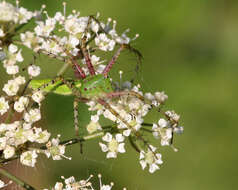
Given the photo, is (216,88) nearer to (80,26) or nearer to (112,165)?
(112,165)

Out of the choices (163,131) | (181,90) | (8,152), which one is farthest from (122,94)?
(181,90)

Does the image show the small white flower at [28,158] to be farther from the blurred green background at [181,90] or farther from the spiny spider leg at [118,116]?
the blurred green background at [181,90]

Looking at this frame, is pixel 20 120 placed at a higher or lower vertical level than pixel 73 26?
lower

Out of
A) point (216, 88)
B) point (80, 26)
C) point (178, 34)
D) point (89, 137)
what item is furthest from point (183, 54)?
point (89, 137)

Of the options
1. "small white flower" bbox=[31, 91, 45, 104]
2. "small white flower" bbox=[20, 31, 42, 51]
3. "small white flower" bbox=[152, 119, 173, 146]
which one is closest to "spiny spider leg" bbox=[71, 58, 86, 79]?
"small white flower" bbox=[20, 31, 42, 51]

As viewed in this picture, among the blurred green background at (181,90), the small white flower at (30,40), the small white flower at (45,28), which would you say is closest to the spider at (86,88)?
the small white flower at (30,40)

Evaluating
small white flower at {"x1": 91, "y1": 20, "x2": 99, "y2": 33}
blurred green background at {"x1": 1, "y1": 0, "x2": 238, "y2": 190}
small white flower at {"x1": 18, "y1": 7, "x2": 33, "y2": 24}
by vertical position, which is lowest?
blurred green background at {"x1": 1, "y1": 0, "x2": 238, "y2": 190}

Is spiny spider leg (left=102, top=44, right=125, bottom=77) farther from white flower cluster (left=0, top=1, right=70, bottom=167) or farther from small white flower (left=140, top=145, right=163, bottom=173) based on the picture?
small white flower (left=140, top=145, right=163, bottom=173)

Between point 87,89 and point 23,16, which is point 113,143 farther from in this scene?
point 23,16
